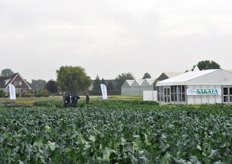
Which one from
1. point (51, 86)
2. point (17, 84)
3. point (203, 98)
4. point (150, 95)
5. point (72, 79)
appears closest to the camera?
point (203, 98)

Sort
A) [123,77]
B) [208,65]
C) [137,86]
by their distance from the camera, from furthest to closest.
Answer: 1. [123,77]
2. [137,86]
3. [208,65]

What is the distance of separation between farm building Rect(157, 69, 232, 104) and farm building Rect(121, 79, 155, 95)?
45.2 m

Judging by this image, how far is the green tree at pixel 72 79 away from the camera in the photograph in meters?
79.2

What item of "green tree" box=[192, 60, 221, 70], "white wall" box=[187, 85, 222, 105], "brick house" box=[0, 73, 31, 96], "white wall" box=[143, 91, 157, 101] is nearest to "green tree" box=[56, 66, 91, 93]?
"brick house" box=[0, 73, 31, 96]

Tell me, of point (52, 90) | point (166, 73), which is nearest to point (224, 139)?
point (166, 73)

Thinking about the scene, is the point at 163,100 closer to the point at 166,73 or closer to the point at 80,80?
the point at 166,73

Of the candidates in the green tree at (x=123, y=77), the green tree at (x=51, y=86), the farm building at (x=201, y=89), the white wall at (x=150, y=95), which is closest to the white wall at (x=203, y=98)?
the farm building at (x=201, y=89)

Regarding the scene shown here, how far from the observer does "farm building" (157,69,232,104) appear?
113 feet

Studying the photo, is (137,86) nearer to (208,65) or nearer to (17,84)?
(208,65)

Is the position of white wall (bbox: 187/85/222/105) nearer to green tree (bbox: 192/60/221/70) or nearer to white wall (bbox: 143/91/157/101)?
white wall (bbox: 143/91/157/101)

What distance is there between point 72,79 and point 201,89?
161 feet

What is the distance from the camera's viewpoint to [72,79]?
262 feet

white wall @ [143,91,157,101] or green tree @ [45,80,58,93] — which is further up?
green tree @ [45,80,58,93]

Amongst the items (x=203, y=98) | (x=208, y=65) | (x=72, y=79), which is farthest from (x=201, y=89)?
(x=208, y=65)
